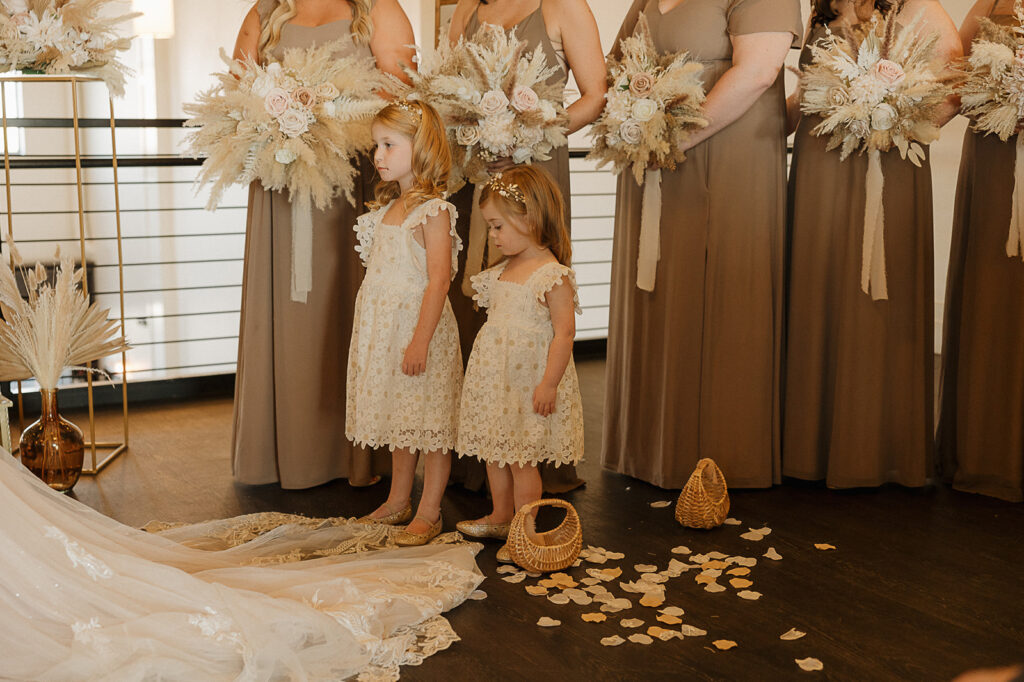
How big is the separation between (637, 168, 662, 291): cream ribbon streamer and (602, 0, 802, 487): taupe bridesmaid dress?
0.13 feet

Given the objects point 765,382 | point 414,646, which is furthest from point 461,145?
point 414,646

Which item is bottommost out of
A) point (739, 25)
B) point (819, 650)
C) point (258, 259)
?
point (819, 650)

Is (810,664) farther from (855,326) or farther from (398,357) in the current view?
(855,326)

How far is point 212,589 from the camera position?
270 centimetres

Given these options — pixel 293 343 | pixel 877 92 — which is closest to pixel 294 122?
pixel 293 343

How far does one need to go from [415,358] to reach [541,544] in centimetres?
78

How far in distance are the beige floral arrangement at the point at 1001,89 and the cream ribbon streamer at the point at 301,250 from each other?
2591 mm

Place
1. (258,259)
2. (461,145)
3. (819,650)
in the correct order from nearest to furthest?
(819,650) → (461,145) → (258,259)

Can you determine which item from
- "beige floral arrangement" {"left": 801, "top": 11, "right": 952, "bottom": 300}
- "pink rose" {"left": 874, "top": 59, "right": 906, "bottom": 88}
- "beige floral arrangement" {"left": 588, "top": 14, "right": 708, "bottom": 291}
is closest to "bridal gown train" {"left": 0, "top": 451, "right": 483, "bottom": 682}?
"beige floral arrangement" {"left": 588, "top": 14, "right": 708, "bottom": 291}

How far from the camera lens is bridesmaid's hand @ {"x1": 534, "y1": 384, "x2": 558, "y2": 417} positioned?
3.69 metres

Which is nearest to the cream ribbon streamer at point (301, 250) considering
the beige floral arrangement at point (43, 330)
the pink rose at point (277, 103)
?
the pink rose at point (277, 103)

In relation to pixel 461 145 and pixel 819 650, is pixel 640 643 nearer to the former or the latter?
pixel 819 650

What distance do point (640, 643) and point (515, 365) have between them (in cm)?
112

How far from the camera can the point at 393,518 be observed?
160 inches
